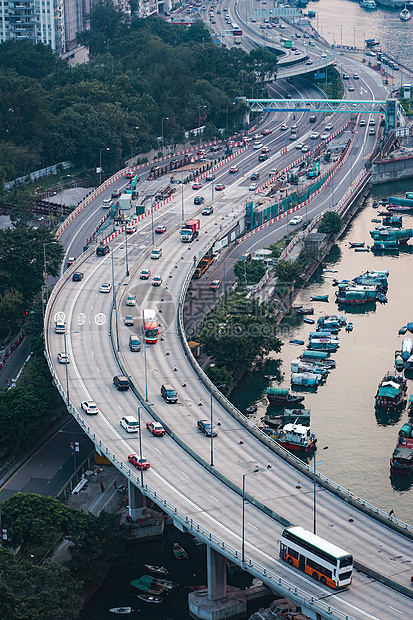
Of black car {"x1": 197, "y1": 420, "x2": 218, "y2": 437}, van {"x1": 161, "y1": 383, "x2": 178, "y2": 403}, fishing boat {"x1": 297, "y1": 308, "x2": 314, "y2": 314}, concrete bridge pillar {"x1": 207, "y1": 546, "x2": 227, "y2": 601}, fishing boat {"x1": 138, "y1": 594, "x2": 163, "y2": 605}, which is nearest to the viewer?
concrete bridge pillar {"x1": 207, "y1": 546, "x2": 227, "y2": 601}

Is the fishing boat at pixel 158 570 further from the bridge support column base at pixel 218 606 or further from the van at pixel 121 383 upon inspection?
Answer: the van at pixel 121 383

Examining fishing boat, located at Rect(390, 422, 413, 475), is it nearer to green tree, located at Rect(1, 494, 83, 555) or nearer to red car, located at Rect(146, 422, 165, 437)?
red car, located at Rect(146, 422, 165, 437)

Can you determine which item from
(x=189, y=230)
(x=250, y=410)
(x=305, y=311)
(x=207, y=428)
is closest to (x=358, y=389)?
(x=250, y=410)

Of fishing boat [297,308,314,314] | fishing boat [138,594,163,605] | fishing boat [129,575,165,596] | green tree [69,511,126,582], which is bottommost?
fishing boat [138,594,163,605]

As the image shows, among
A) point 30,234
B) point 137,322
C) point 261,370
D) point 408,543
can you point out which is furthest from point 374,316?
point 408,543

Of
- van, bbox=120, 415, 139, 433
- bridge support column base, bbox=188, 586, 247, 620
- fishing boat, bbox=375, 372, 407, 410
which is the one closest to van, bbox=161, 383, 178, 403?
van, bbox=120, 415, 139, 433

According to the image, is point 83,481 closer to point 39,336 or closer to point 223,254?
point 39,336

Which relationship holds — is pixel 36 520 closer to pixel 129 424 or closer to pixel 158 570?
pixel 158 570
